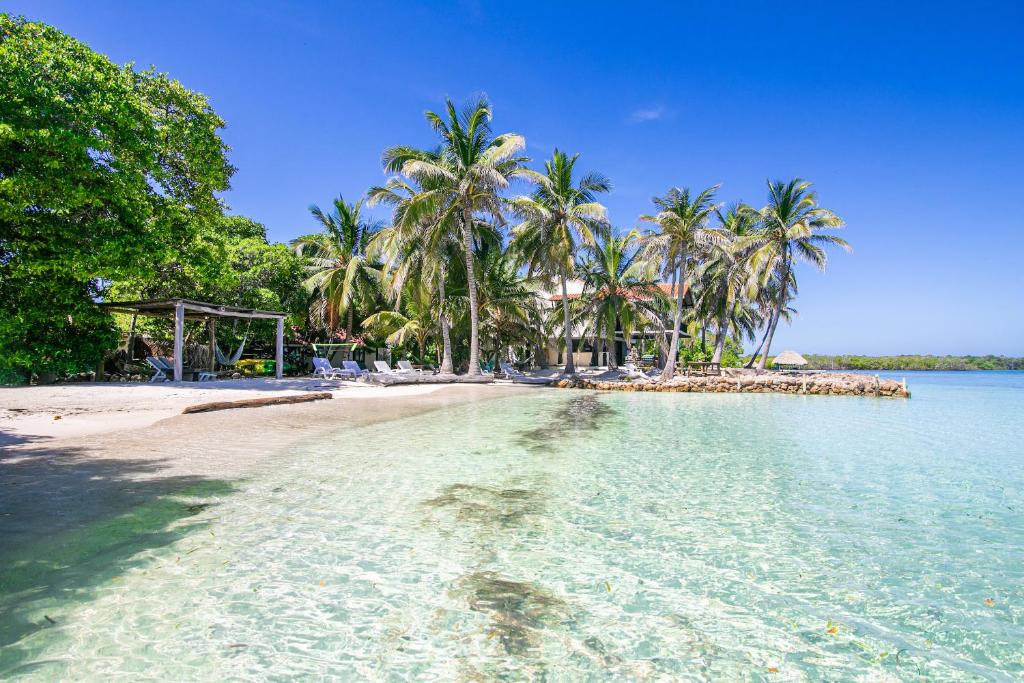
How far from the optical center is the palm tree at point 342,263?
83.3 ft

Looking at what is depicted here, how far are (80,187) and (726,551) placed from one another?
1529 cm

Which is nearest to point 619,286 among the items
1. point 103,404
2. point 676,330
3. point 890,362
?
point 676,330

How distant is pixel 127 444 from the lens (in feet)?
24.0

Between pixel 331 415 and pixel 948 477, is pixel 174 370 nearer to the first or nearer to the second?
pixel 331 415

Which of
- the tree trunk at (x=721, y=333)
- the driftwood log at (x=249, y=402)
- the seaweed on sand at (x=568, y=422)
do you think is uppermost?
the tree trunk at (x=721, y=333)

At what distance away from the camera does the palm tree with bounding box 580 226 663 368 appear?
82.3 feet

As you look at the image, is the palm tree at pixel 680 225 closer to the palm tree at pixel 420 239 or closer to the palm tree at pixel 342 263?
the palm tree at pixel 420 239

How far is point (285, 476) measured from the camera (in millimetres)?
5879

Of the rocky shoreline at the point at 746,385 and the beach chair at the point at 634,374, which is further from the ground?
the beach chair at the point at 634,374

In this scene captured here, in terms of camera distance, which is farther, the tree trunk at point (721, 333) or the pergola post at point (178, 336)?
the tree trunk at point (721, 333)

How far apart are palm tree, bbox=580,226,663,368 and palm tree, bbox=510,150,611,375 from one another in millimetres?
2820

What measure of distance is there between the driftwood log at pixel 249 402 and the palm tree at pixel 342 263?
36.9 ft

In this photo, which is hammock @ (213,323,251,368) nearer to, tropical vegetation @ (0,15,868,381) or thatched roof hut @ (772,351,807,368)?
tropical vegetation @ (0,15,868,381)

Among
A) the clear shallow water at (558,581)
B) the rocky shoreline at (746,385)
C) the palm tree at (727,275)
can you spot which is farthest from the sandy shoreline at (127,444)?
the palm tree at (727,275)
